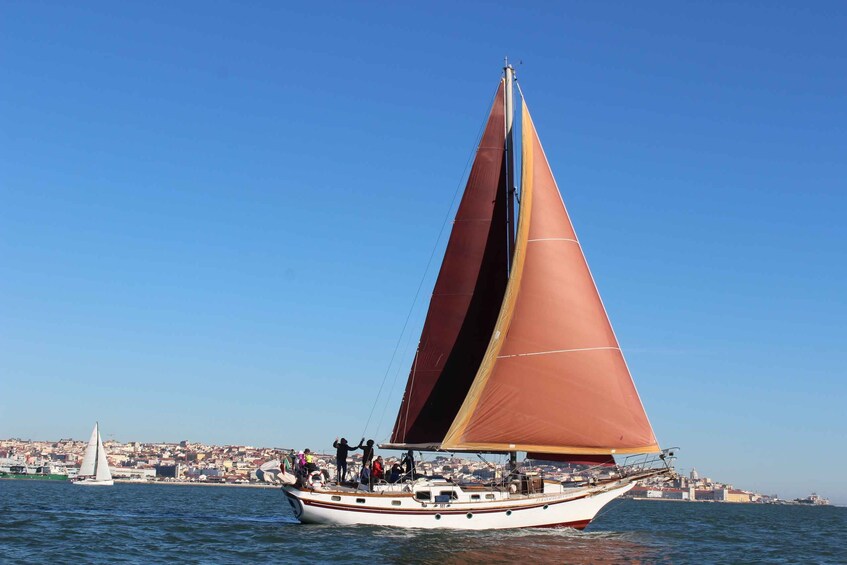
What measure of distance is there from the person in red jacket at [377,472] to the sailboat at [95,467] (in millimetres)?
98886

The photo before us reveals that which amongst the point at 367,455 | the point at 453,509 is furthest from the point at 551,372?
the point at 367,455

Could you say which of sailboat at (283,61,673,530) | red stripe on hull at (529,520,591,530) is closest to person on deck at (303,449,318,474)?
sailboat at (283,61,673,530)

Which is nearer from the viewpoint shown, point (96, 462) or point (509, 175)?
point (509, 175)

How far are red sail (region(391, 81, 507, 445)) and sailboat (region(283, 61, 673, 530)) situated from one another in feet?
0.11

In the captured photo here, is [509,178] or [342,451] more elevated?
[509,178]

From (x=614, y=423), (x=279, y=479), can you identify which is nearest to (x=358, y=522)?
(x=279, y=479)

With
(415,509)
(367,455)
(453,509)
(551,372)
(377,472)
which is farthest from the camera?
(367,455)

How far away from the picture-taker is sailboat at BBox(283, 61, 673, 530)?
29.3 m

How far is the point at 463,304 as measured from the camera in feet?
104

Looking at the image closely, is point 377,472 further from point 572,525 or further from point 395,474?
point 572,525

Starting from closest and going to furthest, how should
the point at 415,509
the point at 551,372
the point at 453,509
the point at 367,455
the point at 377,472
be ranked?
the point at 453,509 < the point at 415,509 < the point at 551,372 < the point at 377,472 < the point at 367,455

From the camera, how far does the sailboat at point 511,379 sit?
1155 inches

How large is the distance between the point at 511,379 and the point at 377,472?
5.31 m

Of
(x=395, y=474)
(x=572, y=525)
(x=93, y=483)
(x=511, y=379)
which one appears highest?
(x=511, y=379)
